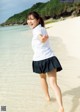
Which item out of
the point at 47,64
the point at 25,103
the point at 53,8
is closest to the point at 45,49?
the point at 47,64

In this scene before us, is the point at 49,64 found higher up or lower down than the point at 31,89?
higher up

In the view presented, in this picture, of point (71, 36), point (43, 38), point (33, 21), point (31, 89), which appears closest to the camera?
point (43, 38)

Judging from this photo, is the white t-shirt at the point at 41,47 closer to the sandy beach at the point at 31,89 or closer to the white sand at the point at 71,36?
the sandy beach at the point at 31,89

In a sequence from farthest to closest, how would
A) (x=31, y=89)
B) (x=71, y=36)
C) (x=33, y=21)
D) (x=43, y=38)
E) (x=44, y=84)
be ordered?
(x=71, y=36) → (x=31, y=89) → (x=44, y=84) → (x=33, y=21) → (x=43, y=38)

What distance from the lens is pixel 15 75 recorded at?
5.54 m

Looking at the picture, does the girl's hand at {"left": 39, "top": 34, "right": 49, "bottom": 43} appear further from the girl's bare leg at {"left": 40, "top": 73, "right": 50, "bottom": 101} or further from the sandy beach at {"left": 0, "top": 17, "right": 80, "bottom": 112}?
the sandy beach at {"left": 0, "top": 17, "right": 80, "bottom": 112}

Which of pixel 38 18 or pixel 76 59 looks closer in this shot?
pixel 38 18

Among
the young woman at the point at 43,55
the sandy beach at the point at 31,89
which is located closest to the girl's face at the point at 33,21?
the young woman at the point at 43,55

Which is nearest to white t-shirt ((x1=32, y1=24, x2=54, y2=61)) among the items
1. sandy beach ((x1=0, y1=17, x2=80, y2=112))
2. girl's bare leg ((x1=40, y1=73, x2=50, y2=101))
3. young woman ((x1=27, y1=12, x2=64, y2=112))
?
young woman ((x1=27, y1=12, x2=64, y2=112))

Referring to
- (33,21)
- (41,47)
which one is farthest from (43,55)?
(33,21)

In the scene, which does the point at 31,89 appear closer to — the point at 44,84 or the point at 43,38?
the point at 44,84

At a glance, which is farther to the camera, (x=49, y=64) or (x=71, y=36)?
(x=71, y=36)

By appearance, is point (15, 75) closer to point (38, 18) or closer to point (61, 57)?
point (61, 57)

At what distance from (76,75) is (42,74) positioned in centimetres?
145
